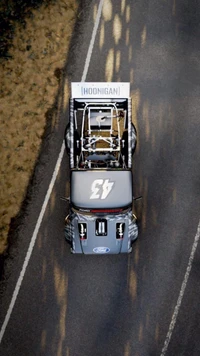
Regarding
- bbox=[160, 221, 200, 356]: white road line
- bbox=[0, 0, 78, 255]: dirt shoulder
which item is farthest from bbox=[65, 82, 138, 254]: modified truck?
bbox=[160, 221, 200, 356]: white road line

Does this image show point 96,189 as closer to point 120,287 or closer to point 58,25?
point 120,287

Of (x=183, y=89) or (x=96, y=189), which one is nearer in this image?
(x=96, y=189)

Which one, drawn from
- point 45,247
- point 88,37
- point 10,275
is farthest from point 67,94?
point 10,275

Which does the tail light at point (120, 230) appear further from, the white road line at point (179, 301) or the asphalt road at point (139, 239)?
the white road line at point (179, 301)

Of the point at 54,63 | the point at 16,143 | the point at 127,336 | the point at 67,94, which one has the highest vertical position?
the point at 54,63

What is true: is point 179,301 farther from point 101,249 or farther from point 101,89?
point 101,89

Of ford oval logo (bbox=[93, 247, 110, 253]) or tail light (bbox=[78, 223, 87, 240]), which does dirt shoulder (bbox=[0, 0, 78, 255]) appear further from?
ford oval logo (bbox=[93, 247, 110, 253])

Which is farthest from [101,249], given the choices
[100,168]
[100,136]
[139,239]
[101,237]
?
[100,136]
